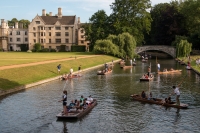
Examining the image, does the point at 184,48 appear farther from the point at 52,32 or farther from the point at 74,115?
the point at 74,115

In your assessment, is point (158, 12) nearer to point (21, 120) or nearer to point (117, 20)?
point (117, 20)

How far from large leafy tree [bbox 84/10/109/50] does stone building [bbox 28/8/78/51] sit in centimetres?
2154

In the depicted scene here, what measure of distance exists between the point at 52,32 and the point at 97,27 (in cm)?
2968

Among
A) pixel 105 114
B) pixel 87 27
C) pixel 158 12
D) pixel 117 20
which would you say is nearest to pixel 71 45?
pixel 87 27

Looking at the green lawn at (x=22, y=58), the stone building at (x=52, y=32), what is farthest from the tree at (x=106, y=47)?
the stone building at (x=52, y=32)

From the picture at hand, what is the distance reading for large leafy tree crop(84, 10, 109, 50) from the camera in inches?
4373

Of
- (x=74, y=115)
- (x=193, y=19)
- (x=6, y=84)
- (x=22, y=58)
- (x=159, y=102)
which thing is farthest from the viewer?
(x=193, y=19)

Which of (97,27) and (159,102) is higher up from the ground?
(97,27)

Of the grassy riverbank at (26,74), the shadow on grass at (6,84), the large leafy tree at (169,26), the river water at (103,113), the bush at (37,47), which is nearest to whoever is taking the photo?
the river water at (103,113)

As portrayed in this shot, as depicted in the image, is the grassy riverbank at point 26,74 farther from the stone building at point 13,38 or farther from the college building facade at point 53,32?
the stone building at point 13,38

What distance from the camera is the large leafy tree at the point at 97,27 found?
111062 millimetres

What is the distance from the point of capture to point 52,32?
13538 cm

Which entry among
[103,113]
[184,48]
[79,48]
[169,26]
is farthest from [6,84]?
[79,48]

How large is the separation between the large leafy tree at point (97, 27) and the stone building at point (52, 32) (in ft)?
70.7
